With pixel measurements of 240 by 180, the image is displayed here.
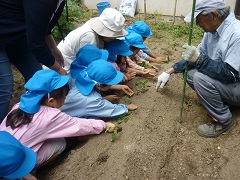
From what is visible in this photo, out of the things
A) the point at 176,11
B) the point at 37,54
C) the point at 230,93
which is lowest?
the point at 176,11

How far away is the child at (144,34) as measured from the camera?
12.4 ft

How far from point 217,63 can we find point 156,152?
96 cm

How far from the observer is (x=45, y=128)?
86.0 inches

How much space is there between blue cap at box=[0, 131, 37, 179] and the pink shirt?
233mm

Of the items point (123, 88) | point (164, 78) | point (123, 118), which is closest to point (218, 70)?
point (164, 78)

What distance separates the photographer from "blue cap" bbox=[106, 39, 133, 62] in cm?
319

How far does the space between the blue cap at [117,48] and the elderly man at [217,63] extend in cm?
100

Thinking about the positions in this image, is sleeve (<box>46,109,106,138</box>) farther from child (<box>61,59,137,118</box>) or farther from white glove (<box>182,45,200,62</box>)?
white glove (<box>182,45,200,62</box>)

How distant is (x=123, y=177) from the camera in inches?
82.6

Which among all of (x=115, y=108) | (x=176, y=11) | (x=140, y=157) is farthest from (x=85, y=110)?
(x=176, y=11)

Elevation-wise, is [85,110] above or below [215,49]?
below

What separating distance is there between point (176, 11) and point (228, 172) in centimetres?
455

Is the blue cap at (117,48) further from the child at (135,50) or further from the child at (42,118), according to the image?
the child at (42,118)

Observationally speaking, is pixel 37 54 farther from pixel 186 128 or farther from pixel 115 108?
pixel 186 128
